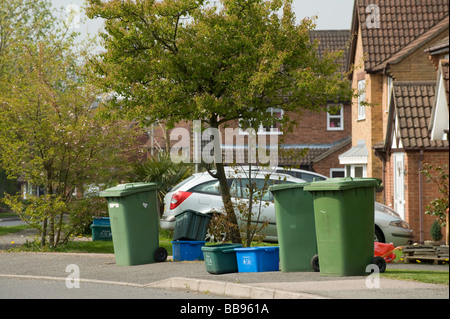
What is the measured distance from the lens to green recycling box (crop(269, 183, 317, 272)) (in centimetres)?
1266

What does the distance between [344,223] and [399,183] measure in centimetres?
1279

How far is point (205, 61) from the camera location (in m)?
15.8

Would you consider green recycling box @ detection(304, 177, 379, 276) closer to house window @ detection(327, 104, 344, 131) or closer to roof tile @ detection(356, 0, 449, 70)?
roof tile @ detection(356, 0, 449, 70)

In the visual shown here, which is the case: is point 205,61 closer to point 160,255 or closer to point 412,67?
point 160,255

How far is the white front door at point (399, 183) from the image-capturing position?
23.4 m

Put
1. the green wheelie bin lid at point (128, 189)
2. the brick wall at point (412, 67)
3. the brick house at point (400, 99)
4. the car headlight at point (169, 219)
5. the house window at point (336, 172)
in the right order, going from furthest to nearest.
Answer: the house window at point (336, 172) → the brick wall at point (412, 67) → the brick house at point (400, 99) → the car headlight at point (169, 219) → the green wheelie bin lid at point (128, 189)

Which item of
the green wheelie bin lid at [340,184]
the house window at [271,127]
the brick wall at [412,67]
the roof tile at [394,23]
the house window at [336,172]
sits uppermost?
the roof tile at [394,23]

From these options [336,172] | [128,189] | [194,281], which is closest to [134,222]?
[128,189]

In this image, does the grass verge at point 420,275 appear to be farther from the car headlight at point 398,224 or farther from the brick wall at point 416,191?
the brick wall at point 416,191

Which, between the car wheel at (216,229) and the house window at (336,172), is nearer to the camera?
the car wheel at (216,229)

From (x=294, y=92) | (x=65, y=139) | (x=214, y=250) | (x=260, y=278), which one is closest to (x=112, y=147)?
(x=65, y=139)

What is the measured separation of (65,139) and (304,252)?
24.2 feet

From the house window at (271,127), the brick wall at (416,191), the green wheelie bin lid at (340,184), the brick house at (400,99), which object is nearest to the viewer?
the green wheelie bin lid at (340,184)

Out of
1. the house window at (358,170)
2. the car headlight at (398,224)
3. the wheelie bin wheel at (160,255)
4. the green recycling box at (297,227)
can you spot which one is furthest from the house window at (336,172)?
the green recycling box at (297,227)
